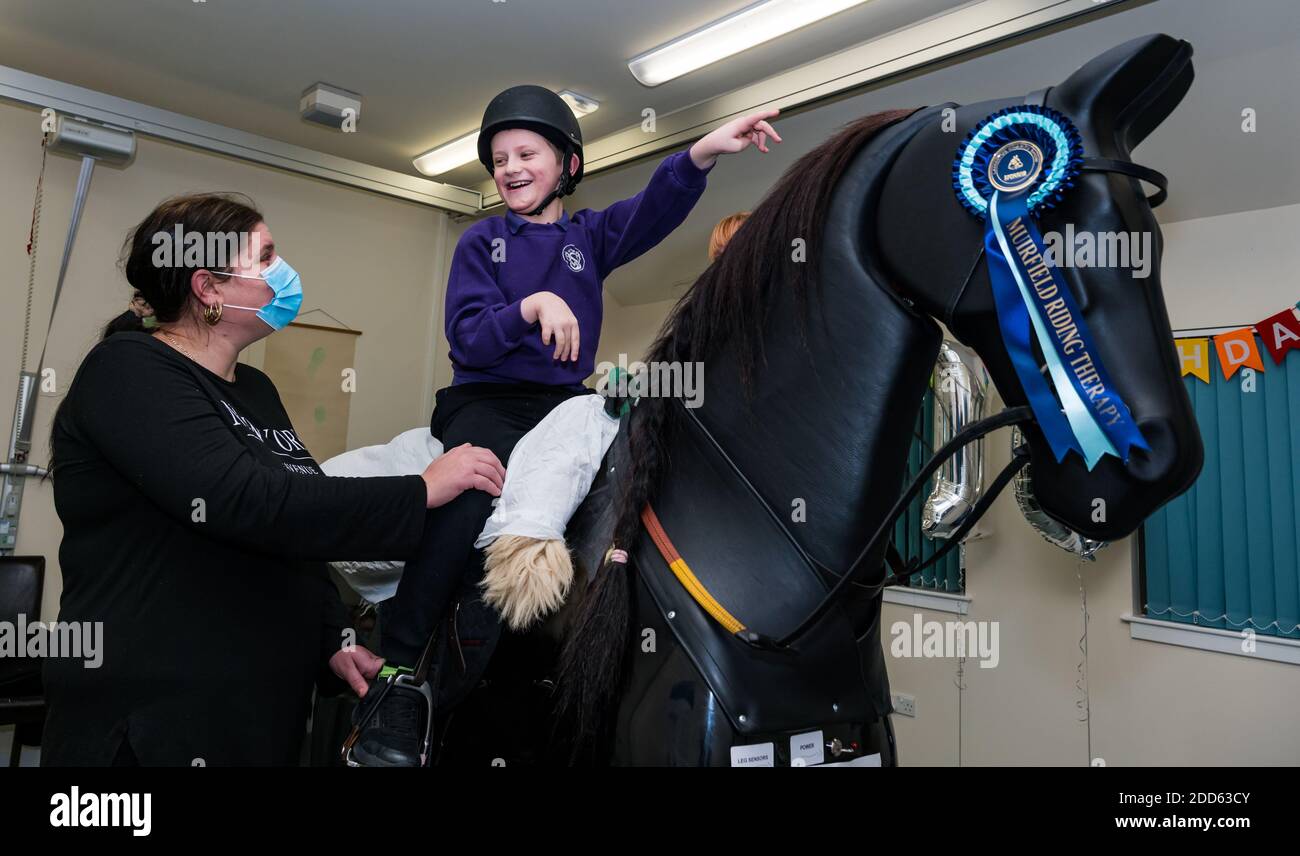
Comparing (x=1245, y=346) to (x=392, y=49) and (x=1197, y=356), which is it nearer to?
(x=1197, y=356)

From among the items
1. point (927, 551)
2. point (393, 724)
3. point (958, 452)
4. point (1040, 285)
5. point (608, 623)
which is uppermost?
point (958, 452)

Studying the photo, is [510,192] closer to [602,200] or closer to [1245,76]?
[1245,76]

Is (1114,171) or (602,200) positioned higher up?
(602,200)

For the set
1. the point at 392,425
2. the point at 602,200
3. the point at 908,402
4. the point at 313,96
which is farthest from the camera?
the point at 392,425

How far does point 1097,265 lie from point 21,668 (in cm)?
396

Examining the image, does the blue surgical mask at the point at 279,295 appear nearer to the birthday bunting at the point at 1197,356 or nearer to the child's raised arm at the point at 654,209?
the child's raised arm at the point at 654,209

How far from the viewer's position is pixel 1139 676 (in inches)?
121

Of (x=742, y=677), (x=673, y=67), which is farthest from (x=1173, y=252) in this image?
(x=742, y=677)

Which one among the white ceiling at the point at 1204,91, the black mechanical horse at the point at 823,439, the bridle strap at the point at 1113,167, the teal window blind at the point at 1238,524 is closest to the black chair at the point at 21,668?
the black mechanical horse at the point at 823,439

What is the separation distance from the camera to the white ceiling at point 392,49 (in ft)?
9.95

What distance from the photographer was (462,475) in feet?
3.91

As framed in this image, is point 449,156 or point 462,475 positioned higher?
point 449,156

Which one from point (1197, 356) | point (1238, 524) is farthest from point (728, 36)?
point (1238, 524)

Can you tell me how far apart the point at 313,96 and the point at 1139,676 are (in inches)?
170
